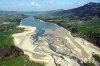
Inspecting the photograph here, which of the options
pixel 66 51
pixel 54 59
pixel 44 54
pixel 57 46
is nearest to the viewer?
pixel 54 59

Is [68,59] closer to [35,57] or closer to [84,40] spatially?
[35,57]

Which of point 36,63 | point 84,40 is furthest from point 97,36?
point 36,63

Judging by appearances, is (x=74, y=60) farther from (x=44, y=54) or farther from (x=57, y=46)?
(x=57, y=46)

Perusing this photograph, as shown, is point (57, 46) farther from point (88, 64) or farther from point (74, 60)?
point (88, 64)

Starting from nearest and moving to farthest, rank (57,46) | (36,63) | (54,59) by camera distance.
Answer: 1. (36,63)
2. (54,59)
3. (57,46)

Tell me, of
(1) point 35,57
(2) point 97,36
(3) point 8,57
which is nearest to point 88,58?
(1) point 35,57

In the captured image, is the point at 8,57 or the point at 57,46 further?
the point at 57,46

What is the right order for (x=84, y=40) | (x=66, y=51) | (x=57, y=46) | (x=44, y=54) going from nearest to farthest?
(x=44, y=54) → (x=66, y=51) → (x=57, y=46) → (x=84, y=40)

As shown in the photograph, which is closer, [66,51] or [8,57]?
[8,57]

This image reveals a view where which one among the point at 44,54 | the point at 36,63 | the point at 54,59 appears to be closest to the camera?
the point at 36,63
